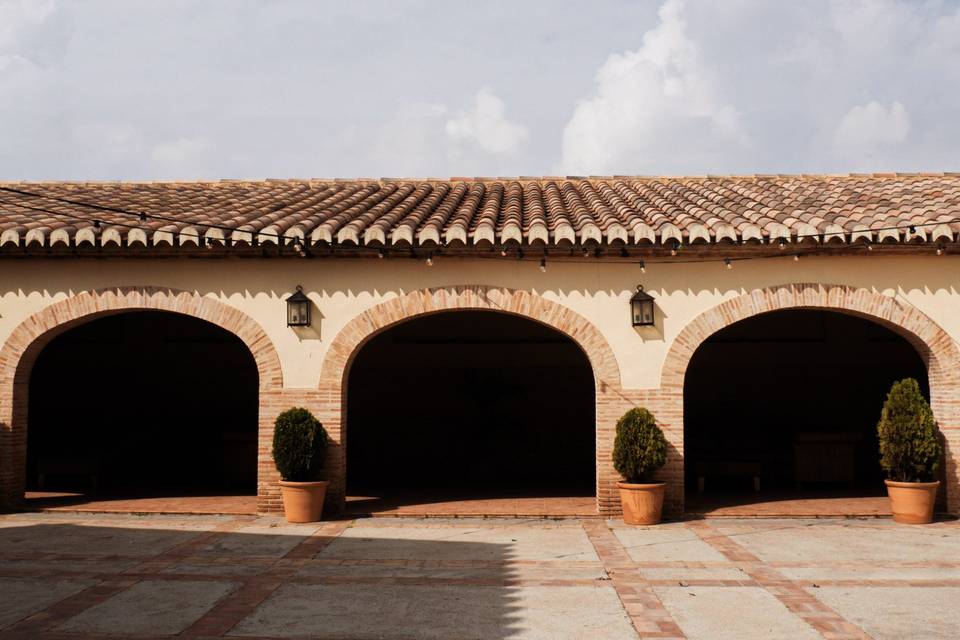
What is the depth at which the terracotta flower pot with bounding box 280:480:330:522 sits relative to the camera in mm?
10195

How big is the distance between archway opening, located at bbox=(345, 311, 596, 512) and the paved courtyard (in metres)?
4.84

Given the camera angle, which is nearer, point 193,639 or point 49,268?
point 193,639

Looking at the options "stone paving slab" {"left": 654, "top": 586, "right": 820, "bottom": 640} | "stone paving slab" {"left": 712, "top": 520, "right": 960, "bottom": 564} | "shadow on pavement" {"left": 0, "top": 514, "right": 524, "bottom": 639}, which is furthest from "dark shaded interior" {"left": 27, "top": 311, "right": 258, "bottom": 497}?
"stone paving slab" {"left": 654, "top": 586, "right": 820, "bottom": 640}

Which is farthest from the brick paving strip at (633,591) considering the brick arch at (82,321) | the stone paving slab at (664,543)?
the brick arch at (82,321)

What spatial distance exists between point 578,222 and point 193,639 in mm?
7168

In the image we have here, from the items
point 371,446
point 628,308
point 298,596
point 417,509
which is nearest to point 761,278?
point 628,308

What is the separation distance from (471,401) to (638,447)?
5.94m

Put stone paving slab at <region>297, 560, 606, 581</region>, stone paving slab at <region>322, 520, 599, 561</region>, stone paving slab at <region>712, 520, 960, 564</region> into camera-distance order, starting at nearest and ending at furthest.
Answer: stone paving slab at <region>297, 560, 606, 581</region> → stone paving slab at <region>712, 520, 960, 564</region> → stone paving slab at <region>322, 520, 599, 561</region>

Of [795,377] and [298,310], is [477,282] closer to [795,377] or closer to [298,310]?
[298,310]

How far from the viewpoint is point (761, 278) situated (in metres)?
10.6

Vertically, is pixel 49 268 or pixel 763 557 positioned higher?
pixel 49 268

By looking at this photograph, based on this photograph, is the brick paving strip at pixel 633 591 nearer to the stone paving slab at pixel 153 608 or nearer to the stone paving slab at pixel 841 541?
the stone paving slab at pixel 841 541

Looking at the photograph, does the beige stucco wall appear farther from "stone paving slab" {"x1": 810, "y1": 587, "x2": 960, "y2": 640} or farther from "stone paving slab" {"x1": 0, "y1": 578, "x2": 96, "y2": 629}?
"stone paving slab" {"x1": 810, "y1": 587, "x2": 960, "y2": 640}

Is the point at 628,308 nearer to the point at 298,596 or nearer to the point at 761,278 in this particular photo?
the point at 761,278
